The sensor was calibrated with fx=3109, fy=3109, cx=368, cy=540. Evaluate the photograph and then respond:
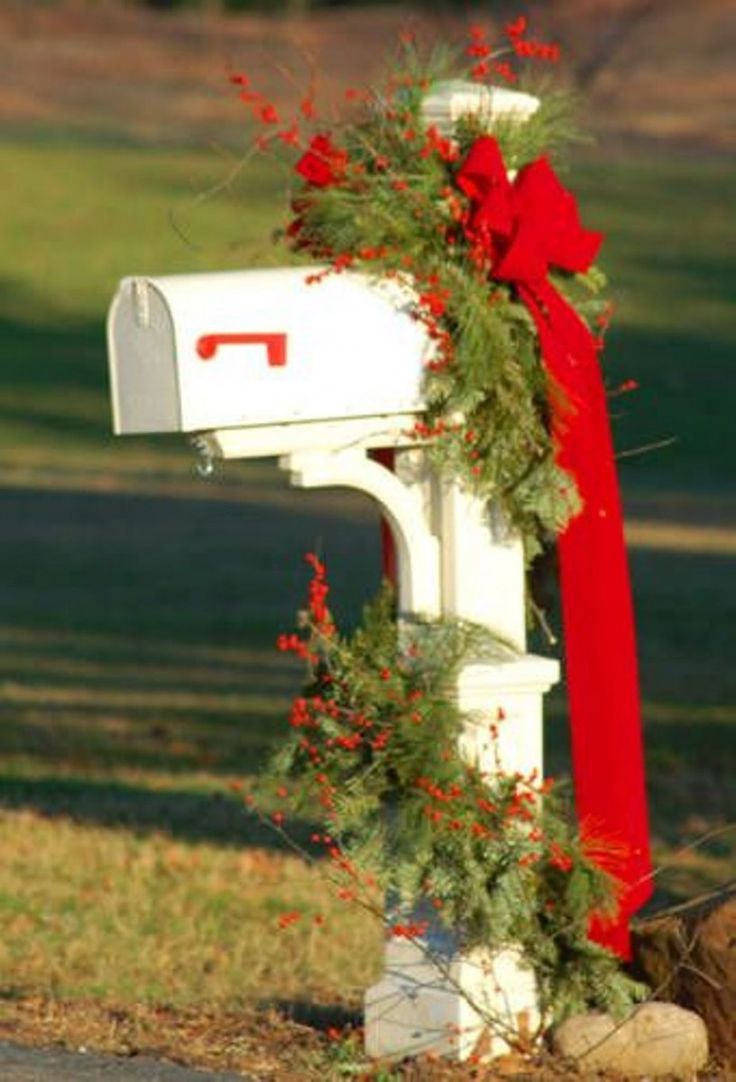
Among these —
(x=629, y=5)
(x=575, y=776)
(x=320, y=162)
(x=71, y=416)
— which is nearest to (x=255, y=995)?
(x=575, y=776)

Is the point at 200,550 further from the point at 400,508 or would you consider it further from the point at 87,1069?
the point at 87,1069

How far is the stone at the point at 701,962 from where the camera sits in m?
6.64

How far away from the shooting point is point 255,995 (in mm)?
8227

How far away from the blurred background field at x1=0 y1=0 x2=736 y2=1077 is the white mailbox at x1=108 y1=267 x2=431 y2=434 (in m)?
0.38

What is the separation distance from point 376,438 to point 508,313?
0.39m

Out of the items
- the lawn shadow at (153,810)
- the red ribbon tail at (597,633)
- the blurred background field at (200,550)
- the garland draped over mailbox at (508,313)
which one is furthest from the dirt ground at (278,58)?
the red ribbon tail at (597,633)

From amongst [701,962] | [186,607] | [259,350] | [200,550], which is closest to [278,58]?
[200,550]

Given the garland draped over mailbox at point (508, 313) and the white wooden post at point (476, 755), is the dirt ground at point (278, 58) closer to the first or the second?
the garland draped over mailbox at point (508, 313)

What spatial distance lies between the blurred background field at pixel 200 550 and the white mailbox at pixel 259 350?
382 mm

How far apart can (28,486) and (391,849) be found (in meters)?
18.8

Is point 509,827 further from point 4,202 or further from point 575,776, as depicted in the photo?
point 4,202

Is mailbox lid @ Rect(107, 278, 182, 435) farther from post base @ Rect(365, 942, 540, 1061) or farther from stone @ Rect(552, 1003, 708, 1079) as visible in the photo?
Result: stone @ Rect(552, 1003, 708, 1079)

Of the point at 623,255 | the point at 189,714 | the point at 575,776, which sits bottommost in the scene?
the point at 575,776

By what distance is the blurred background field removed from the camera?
9.34m
